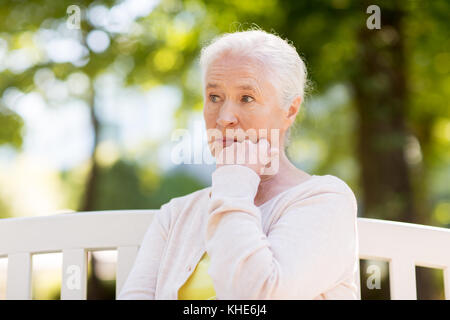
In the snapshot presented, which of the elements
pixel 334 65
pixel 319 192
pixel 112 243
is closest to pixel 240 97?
pixel 319 192

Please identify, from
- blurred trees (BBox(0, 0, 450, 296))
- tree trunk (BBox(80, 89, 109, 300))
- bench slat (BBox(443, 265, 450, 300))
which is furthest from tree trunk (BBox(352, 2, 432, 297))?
tree trunk (BBox(80, 89, 109, 300))

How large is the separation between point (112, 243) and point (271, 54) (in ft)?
3.00

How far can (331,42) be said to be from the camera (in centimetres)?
675

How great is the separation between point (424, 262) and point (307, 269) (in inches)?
27.2

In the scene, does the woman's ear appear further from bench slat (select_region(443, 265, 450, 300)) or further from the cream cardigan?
bench slat (select_region(443, 265, 450, 300))

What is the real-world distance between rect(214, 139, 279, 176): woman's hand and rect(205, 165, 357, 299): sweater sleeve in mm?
50

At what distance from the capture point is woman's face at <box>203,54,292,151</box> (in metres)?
1.94

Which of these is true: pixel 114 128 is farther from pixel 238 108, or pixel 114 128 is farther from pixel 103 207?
pixel 238 108

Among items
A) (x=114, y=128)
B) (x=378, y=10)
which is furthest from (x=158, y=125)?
(x=378, y=10)

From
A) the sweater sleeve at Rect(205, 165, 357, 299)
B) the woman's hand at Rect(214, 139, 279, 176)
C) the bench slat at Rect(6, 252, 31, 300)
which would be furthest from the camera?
the bench slat at Rect(6, 252, 31, 300)

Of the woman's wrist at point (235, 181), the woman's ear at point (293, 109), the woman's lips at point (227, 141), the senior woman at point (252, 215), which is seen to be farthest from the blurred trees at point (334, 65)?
the woman's wrist at point (235, 181)

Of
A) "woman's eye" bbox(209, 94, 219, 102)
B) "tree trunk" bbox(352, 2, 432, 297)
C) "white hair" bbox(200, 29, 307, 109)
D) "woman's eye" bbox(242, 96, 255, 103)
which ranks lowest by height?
"woman's eye" bbox(242, 96, 255, 103)

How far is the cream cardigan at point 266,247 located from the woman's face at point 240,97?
0.21m

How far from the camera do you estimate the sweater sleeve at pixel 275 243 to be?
156 cm
